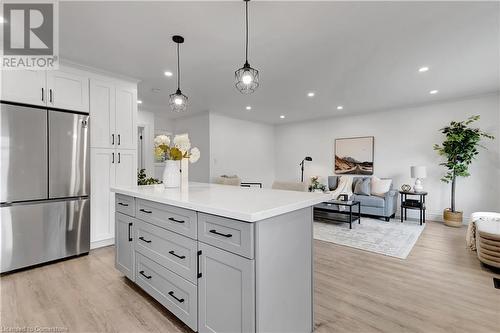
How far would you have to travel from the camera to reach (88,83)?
3133 mm

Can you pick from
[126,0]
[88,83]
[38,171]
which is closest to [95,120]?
[88,83]

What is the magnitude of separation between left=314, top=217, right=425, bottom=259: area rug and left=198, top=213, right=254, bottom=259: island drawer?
2705 mm

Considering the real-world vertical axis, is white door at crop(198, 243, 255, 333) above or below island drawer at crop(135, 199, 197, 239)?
below

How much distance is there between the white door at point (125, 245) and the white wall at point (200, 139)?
3612 mm

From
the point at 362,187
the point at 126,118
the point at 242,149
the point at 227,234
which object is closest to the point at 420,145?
the point at 362,187

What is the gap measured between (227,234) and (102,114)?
307 cm

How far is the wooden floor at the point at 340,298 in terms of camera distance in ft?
5.52

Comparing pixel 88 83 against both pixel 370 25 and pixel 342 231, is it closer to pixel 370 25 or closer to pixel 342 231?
pixel 370 25

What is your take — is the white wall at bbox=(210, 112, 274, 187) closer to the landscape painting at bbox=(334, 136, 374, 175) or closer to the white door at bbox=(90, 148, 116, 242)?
the landscape painting at bbox=(334, 136, 374, 175)

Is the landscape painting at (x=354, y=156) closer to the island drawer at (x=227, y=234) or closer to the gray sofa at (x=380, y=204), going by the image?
the gray sofa at (x=380, y=204)

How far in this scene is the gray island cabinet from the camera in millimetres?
1182

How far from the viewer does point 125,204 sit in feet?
7.19

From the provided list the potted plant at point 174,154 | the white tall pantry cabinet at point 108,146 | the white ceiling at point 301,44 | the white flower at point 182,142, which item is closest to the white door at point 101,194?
the white tall pantry cabinet at point 108,146

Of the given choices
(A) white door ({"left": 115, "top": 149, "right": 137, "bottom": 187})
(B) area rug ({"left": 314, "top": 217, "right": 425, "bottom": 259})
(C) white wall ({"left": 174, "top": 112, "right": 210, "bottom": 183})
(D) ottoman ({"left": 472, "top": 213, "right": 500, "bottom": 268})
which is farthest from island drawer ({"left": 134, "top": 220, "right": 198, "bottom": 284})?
(C) white wall ({"left": 174, "top": 112, "right": 210, "bottom": 183})
